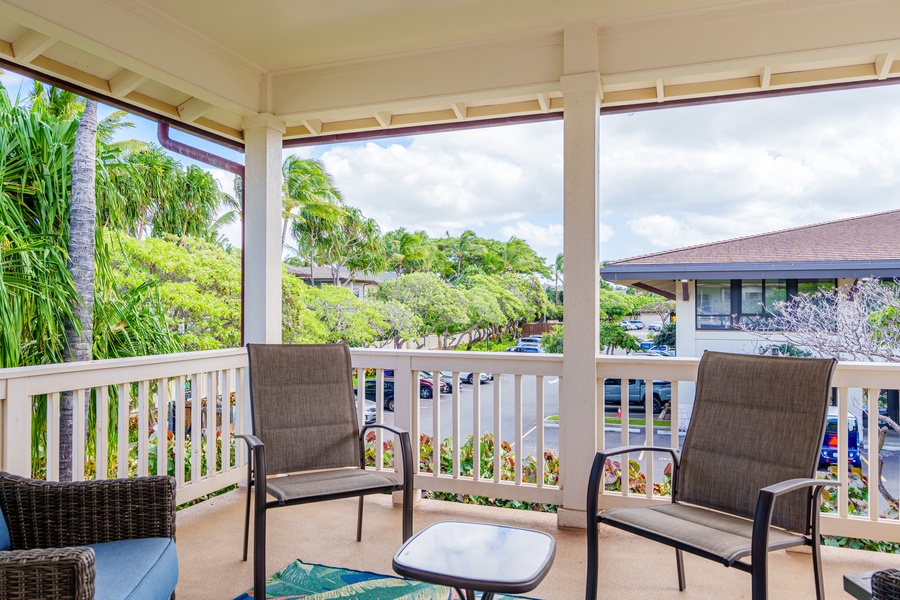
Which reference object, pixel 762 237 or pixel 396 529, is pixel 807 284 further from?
pixel 396 529

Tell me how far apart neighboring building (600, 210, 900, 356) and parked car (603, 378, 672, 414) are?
0.30 meters

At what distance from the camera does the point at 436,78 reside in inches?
138

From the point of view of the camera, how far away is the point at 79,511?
6.13 ft

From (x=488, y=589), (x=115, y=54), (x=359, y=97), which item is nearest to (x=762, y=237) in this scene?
(x=359, y=97)

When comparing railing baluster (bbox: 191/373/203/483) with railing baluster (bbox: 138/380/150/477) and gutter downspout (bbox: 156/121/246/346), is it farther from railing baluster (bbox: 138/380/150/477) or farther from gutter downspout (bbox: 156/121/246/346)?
gutter downspout (bbox: 156/121/246/346)

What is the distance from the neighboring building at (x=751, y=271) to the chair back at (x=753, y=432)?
1.12m

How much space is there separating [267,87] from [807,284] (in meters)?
3.72

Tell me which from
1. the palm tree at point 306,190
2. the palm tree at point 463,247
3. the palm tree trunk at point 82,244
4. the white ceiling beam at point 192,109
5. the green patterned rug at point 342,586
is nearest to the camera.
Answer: the green patterned rug at point 342,586

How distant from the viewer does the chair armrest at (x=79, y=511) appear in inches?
73.0

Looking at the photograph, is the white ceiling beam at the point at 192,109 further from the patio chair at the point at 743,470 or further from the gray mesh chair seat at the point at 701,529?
the gray mesh chair seat at the point at 701,529

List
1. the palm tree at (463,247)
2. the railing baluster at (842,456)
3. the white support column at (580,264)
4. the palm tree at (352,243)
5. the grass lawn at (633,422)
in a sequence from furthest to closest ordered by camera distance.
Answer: the palm tree at (352,243)
the palm tree at (463,247)
the grass lawn at (633,422)
the white support column at (580,264)
the railing baluster at (842,456)

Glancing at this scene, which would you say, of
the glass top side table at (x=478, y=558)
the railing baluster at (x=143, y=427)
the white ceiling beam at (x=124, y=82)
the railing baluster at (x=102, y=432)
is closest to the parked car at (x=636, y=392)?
the glass top side table at (x=478, y=558)

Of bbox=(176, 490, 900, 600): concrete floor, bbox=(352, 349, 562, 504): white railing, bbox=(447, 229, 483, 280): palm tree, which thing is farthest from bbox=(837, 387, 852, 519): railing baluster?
bbox=(447, 229, 483, 280): palm tree

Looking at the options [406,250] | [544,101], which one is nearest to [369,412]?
[406,250]
